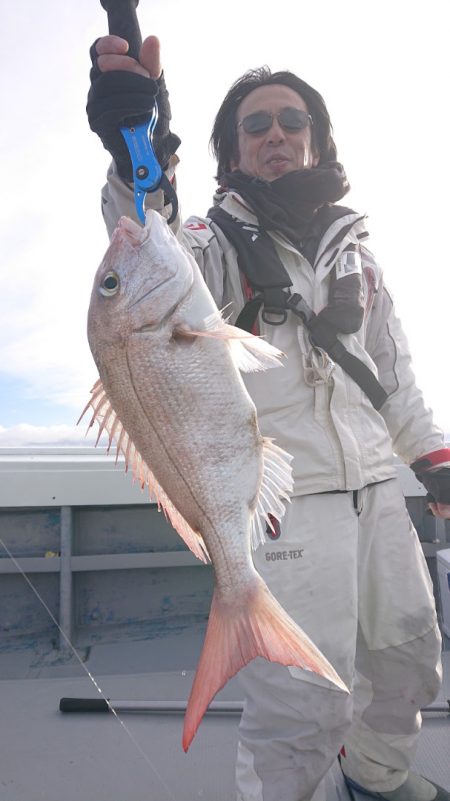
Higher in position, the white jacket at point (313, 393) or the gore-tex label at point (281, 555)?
the white jacket at point (313, 393)

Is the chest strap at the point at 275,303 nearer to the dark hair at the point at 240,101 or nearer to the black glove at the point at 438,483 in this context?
the black glove at the point at 438,483

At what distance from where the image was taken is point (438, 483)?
2295 millimetres

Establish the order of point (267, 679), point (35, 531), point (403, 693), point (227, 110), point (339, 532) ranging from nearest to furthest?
point (267, 679), point (339, 532), point (403, 693), point (227, 110), point (35, 531)

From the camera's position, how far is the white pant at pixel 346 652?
1767mm

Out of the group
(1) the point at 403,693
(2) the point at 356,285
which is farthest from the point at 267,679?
(2) the point at 356,285

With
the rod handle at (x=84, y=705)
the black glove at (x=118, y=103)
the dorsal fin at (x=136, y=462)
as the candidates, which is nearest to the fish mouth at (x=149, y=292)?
the dorsal fin at (x=136, y=462)

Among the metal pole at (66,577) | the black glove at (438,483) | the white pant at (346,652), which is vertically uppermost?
the black glove at (438,483)

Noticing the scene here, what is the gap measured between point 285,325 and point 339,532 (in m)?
0.81

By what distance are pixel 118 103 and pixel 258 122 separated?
3.85ft

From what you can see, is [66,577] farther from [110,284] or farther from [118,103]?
[118,103]

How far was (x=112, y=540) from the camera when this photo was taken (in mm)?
4102

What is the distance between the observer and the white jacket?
202 centimetres

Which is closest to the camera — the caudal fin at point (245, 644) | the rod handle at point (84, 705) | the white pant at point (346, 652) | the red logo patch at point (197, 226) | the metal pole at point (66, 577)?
the caudal fin at point (245, 644)

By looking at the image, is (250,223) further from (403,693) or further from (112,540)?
(112,540)
